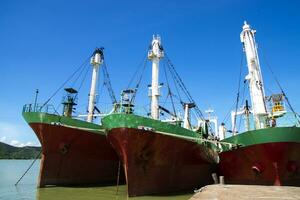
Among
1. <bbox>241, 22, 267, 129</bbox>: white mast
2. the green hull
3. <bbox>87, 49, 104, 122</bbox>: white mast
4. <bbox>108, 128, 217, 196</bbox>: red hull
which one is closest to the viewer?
<bbox>108, 128, 217, 196</bbox>: red hull

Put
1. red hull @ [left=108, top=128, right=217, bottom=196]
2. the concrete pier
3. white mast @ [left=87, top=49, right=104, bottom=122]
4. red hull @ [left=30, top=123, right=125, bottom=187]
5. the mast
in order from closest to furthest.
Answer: the concrete pier → red hull @ [left=108, top=128, right=217, bottom=196] → red hull @ [left=30, top=123, right=125, bottom=187] → the mast → white mast @ [left=87, top=49, right=104, bottom=122]

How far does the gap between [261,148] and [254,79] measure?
5824 mm

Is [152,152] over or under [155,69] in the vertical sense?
under

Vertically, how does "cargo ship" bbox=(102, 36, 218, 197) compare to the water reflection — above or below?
above

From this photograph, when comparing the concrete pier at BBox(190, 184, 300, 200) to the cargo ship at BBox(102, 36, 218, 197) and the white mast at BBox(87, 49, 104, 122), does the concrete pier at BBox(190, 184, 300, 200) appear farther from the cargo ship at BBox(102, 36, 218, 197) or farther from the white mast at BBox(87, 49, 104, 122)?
the white mast at BBox(87, 49, 104, 122)

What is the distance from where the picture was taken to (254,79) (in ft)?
66.7

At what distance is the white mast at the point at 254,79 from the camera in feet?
62.6

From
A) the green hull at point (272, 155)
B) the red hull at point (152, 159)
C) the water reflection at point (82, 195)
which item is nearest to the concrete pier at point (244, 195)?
the water reflection at point (82, 195)

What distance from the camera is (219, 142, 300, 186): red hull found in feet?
52.6

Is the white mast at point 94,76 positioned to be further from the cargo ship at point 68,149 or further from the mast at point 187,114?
the mast at point 187,114

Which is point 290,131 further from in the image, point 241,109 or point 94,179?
point 94,179

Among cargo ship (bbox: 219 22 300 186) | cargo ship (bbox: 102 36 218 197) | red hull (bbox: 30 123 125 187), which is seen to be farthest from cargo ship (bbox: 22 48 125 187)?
cargo ship (bbox: 219 22 300 186)

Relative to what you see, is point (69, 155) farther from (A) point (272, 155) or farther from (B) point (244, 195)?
(B) point (244, 195)

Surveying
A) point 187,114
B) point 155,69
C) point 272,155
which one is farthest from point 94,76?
point 272,155
